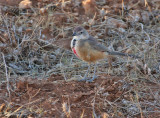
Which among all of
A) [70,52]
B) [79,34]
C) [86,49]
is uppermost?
[79,34]

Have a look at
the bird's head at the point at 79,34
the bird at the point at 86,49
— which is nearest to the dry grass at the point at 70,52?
the bird at the point at 86,49

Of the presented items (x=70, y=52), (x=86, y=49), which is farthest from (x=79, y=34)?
(x=70, y=52)

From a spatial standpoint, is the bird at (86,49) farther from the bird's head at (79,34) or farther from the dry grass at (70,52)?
the dry grass at (70,52)

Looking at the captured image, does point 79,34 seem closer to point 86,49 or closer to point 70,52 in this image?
point 86,49

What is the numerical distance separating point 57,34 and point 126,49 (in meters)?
1.72

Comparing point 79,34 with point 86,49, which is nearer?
point 86,49

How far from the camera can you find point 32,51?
6.29 m

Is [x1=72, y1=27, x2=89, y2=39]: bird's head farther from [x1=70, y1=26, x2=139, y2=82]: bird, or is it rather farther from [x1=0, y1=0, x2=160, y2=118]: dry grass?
[x1=0, y1=0, x2=160, y2=118]: dry grass

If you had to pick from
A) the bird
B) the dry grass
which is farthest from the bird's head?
the dry grass

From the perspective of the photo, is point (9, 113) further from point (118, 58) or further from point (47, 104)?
point (118, 58)

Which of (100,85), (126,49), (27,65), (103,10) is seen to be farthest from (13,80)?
(103,10)

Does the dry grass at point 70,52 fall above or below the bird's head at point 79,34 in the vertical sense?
below

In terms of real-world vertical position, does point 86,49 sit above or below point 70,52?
above

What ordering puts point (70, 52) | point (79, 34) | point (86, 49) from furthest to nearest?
1. point (70, 52)
2. point (79, 34)
3. point (86, 49)
